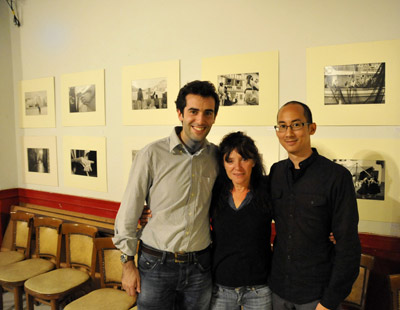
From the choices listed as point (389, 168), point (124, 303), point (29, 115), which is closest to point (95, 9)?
point (29, 115)

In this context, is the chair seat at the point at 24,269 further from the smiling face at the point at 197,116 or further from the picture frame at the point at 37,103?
the smiling face at the point at 197,116

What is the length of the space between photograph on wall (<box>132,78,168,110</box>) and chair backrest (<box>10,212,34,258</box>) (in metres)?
1.93

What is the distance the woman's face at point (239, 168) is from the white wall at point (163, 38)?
3.06 feet

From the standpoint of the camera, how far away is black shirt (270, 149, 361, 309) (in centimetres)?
134

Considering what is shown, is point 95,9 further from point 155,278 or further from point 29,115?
point 155,278

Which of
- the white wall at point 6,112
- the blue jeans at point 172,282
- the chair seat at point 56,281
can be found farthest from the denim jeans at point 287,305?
the white wall at point 6,112

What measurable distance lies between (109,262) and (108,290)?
239 millimetres

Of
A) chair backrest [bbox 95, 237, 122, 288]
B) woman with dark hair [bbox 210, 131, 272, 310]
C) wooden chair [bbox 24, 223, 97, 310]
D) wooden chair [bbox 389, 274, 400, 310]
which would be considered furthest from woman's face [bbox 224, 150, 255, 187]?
wooden chair [bbox 24, 223, 97, 310]

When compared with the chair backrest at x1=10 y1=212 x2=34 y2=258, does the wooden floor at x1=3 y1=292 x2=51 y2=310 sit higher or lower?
lower

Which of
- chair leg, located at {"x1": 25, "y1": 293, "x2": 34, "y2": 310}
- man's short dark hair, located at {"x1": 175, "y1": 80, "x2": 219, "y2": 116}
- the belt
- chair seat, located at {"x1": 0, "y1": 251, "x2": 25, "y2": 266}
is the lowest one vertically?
chair leg, located at {"x1": 25, "y1": 293, "x2": 34, "y2": 310}

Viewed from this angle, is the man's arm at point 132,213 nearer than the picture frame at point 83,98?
Yes

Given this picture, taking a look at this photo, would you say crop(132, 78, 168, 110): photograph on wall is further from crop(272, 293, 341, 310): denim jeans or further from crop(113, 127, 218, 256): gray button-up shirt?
crop(272, 293, 341, 310): denim jeans

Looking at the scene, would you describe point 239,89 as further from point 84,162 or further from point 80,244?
point 80,244

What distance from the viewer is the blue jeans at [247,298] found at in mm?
1567
